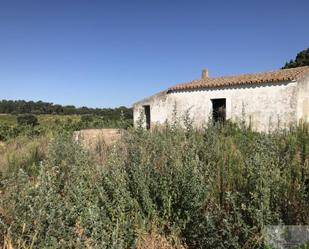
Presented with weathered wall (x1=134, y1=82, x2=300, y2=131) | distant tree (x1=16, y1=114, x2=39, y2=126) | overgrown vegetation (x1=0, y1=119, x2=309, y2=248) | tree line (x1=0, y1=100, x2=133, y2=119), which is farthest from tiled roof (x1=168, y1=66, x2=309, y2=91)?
tree line (x1=0, y1=100, x2=133, y2=119)

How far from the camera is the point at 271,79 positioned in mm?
16453

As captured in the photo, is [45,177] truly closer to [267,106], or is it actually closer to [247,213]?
[247,213]

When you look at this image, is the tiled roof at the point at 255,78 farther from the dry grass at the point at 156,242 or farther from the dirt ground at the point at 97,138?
the dry grass at the point at 156,242

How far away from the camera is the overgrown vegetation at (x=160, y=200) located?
117 inches

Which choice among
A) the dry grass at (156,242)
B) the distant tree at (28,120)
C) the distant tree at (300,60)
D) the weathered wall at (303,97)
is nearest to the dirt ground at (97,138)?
the dry grass at (156,242)

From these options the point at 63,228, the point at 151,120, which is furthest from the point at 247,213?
the point at 151,120

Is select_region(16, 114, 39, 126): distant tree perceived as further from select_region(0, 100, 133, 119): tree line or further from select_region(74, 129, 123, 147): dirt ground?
select_region(74, 129, 123, 147): dirt ground

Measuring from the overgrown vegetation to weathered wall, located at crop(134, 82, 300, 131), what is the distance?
906 centimetres

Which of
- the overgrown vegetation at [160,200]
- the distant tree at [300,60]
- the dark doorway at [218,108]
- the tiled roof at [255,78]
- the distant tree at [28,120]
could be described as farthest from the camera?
the distant tree at [28,120]

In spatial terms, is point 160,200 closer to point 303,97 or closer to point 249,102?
point 303,97

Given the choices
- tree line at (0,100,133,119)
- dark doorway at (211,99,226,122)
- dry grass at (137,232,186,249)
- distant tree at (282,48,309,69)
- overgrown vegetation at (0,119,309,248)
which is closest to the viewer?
overgrown vegetation at (0,119,309,248)

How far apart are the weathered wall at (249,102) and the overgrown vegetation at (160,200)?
9056mm

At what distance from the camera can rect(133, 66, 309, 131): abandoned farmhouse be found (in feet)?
52.2

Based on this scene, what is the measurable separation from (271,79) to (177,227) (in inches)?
552
